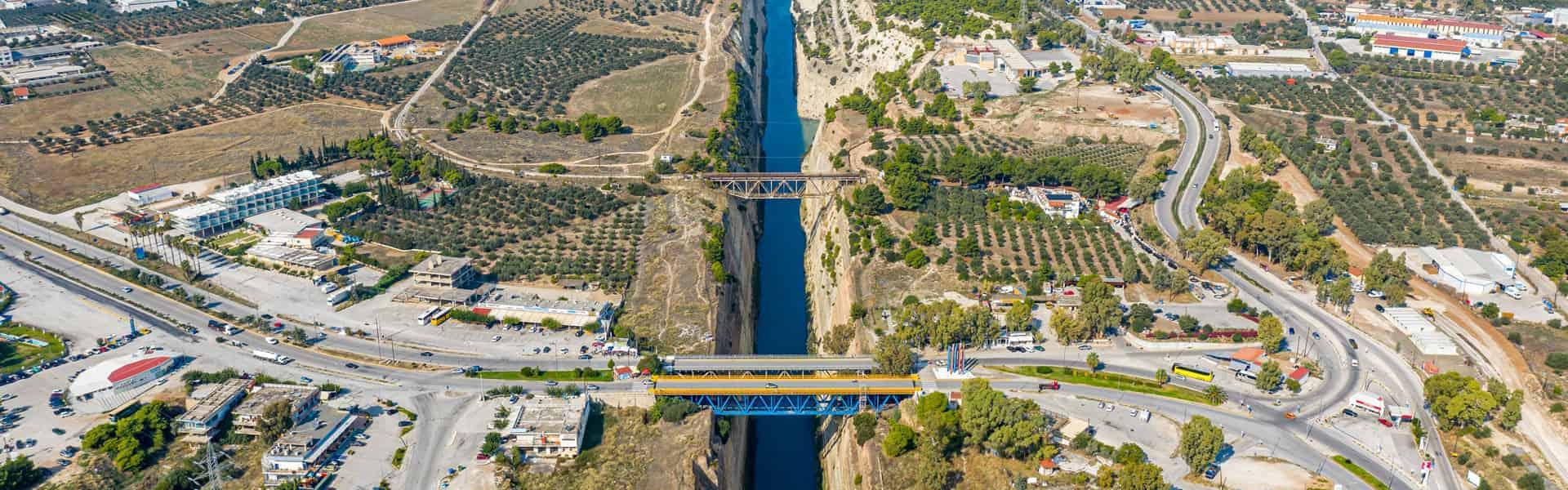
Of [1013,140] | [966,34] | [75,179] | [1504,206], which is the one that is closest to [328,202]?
[75,179]

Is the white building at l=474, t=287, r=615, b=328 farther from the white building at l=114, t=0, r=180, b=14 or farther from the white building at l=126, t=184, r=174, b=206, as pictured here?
the white building at l=114, t=0, r=180, b=14

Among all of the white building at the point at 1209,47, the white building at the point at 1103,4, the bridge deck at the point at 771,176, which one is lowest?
the bridge deck at the point at 771,176

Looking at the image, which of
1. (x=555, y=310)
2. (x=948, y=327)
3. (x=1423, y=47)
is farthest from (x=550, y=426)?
(x=1423, y=47)

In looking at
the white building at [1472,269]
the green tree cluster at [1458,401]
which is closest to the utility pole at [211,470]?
the green tree cluster at [1458,401]

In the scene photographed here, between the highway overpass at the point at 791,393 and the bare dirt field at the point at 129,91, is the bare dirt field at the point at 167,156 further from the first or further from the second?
the highway overpass at the point at 791,393

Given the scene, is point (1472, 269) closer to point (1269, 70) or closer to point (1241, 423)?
point (1241, 423)

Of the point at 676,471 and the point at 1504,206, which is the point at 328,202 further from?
the point at 1504,206
